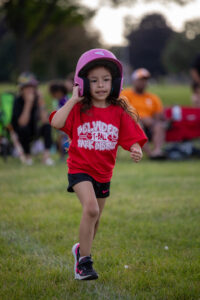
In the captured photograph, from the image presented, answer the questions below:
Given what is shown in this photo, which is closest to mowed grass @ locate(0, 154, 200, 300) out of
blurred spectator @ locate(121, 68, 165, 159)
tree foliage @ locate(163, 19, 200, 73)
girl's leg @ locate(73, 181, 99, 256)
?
girl's leg @ locate(73, 181, 99, 256)

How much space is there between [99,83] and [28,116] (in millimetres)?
6791

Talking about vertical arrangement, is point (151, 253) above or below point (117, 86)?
below

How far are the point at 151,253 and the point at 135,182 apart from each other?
12.2 feet

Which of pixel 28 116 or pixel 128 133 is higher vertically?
pixel 128 133

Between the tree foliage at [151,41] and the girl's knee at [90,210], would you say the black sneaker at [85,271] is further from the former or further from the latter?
the tree foliage at [151,41]

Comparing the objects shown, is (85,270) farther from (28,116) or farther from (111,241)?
(28,116)

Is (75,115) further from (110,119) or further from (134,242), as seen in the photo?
(134,242)

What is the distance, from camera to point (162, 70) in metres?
94.8

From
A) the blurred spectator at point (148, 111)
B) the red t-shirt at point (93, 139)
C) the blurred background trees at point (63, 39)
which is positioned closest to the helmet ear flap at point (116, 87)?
the red t-shirt at point (93, 139)

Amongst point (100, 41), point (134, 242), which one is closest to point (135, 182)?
point (134, 242)

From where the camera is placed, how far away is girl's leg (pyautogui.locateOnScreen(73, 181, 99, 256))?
346 centimetres

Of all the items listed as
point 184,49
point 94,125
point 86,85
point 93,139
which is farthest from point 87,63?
point 184,49

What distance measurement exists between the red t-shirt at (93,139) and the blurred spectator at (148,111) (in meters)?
7.25

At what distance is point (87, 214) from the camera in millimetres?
3461
